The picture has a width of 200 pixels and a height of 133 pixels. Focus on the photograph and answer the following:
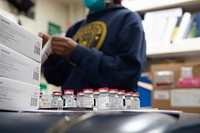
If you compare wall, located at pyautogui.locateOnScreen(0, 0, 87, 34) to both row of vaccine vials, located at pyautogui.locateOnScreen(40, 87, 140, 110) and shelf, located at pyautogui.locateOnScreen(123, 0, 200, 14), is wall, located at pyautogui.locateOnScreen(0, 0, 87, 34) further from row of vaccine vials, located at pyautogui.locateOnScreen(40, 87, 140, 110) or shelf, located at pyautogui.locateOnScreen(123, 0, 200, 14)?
row of vaccine vials, located at pyautogui.locateOnScreen(40, 87, 140, 110)

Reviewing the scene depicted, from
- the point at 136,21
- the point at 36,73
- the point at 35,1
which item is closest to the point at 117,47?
the point at 136,21

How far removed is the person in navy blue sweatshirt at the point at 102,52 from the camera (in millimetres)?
964

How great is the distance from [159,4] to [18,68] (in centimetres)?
152

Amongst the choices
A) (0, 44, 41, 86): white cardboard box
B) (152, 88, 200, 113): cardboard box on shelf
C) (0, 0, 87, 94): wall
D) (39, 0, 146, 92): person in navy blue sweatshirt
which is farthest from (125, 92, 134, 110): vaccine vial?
(0, 0, 87, 94): wall

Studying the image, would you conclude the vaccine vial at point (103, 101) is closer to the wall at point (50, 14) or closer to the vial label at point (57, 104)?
the vial label at point (57, 104)

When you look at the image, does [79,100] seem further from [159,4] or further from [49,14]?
[49,14]

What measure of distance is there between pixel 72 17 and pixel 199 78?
1753 mm

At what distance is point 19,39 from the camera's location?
56cm

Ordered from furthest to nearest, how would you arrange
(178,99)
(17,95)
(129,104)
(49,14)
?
(49,14) < (178,99) < (129,104) < (17,95)

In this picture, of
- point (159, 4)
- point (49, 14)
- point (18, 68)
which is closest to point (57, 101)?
point (18, 68)

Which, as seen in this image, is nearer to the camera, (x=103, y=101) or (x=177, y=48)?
(x=103, y=101)

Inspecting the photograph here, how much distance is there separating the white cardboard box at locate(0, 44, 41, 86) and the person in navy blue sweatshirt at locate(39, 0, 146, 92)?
1.19 ft

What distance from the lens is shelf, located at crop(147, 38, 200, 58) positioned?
1677 mm

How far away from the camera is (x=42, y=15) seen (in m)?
2.58
